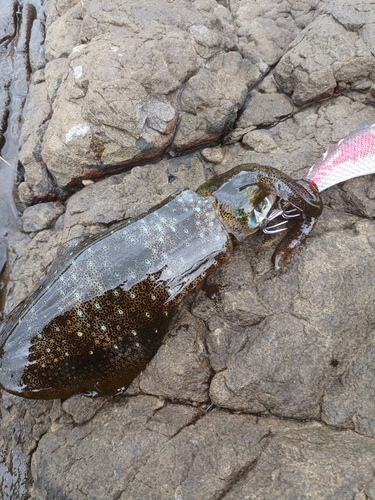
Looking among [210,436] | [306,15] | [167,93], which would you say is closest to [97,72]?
[167,93]

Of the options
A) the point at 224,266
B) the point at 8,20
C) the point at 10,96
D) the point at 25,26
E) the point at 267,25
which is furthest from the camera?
the point at 8,20

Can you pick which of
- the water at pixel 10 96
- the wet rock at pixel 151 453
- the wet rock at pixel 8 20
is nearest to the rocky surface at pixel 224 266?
the wet rock at pixel 151 453

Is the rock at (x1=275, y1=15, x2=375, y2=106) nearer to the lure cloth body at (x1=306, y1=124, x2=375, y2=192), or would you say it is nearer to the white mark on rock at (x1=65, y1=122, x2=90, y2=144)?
the lure cloth body at (x1=306, y1=124, x2=375, y2=192)

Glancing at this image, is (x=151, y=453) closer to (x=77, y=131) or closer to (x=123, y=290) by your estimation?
(x=123, y=290)

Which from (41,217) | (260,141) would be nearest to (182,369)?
(41,217)

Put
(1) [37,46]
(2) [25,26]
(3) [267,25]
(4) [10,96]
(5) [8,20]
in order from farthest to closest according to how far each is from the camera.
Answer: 1. (5) [8,20]
2. (2) [25,26]
3. (1) [37,46]
4. (4) [10,96]
5. (3) [267,25]

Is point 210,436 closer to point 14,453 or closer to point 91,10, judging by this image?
point 14,453

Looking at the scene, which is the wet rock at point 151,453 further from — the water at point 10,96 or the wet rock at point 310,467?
the water at point 10,96
